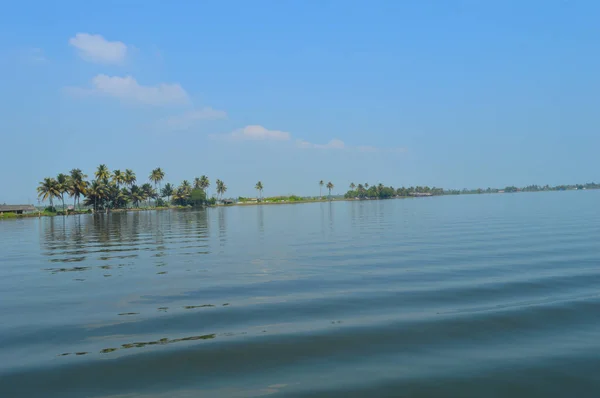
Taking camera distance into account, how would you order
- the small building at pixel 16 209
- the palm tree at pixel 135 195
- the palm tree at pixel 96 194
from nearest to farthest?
the small building at pixel 16 209
the palm tree at pixel 96 194
the palm tree at pixel 135 195

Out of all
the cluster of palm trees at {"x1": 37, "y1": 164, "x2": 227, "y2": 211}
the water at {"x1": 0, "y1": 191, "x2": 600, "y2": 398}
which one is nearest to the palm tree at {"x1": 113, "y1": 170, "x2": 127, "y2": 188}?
the cluster of palm trees at {"x1": 37, "y1": 164, "x2": 227, "y2": 211}

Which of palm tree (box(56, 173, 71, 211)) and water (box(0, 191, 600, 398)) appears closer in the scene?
water (box(0, 191, 600, 398))

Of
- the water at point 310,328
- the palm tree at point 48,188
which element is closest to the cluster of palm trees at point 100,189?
the palm tree at point 48,188

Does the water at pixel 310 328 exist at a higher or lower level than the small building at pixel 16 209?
lower

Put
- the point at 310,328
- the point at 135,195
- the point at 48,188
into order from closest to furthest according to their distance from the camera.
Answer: the point at 310,328
the point at 48,188
the point at 135,195

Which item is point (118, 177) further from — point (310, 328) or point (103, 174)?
point (310, 328)

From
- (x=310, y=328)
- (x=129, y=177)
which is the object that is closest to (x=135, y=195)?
(x=129, y=177)

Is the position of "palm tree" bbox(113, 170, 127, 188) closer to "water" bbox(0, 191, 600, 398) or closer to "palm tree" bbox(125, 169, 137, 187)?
"palm tree" bbox(125, 169, 137, 187)

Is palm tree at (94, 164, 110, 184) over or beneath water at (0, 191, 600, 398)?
over

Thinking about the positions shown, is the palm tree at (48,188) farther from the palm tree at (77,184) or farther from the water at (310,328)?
the water at (310,328)

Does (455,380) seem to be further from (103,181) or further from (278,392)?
(103,181)

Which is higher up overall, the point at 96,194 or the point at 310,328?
the point at 96,194

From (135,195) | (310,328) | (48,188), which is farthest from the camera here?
(135,195)

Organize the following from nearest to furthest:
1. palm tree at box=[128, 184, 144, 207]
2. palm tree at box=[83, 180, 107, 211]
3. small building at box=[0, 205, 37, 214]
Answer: small building at box=[0, 205, 37, 214]
palm tree at box=[83, 180, 107, 211]
palm tree at box=[128, 184, 144, 207]
